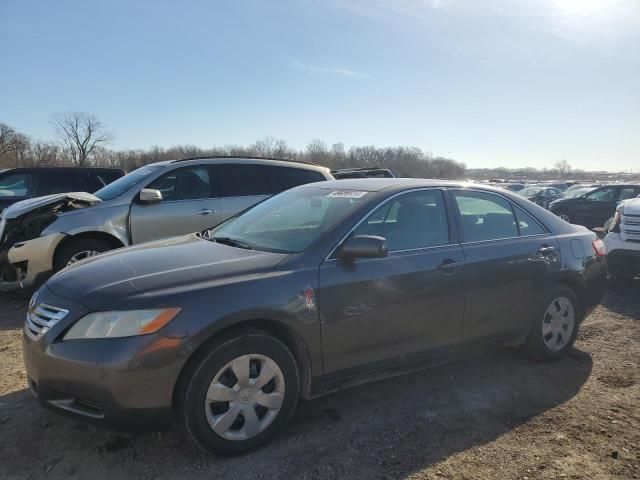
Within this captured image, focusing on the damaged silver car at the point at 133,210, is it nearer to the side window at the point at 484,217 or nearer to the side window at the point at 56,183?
the side window at the point at 56,183

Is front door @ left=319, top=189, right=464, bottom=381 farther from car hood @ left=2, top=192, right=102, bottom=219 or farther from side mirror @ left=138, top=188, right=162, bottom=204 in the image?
car hood @ left=2, top=192, right=102, bottom=219

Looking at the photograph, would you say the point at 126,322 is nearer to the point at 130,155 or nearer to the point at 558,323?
the point at 558,323

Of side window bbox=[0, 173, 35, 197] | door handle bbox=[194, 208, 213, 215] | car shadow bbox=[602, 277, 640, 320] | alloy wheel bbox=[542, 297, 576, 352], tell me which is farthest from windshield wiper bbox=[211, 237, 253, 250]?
side window bbox=[0, 173, 35, 197]

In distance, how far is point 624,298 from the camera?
6.80 meters

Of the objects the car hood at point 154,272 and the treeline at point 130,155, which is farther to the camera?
the treeline at point 130,155

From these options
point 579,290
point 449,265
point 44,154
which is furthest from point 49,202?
point 44,154

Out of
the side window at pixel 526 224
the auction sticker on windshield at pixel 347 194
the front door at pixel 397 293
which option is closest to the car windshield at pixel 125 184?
the auction sticker on windshield at pixel 347 194

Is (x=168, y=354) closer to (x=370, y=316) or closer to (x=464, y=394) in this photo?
(x=370, y=316)

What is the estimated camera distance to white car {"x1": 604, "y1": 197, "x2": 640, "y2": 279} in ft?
23.3

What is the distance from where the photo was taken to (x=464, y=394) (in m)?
3.81

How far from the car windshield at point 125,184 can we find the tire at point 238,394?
4.40m

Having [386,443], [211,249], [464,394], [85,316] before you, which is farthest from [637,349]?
[85,316]

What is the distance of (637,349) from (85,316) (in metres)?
4.86

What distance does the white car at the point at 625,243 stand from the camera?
710cm
